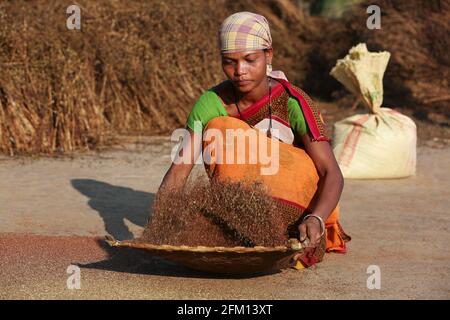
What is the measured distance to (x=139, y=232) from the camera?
516cm

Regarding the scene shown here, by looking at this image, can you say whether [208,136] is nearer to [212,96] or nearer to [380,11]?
[212,96]

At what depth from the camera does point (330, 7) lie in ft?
46.8

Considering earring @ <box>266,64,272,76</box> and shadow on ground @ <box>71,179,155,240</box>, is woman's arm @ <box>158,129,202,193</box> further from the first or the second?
shadow on ground @ <box>71,179,155,240</box>

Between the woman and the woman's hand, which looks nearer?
the woman's hand

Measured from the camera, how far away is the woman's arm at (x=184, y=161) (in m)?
4.30

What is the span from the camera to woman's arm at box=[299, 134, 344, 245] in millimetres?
3984

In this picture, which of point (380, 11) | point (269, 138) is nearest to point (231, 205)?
point (269, 138)

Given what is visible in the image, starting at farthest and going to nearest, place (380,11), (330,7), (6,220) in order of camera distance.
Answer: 1. (330,7)
2. (380,11)
3. (6,220)

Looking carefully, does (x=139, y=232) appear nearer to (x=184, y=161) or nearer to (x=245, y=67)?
(x=184, y=161)

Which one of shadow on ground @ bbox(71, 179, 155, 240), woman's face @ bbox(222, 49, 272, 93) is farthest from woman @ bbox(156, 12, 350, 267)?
shadow on ground @ bbox(71, 179, 155, 240)

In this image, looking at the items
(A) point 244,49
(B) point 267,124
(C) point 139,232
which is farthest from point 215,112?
(C) point 139,232

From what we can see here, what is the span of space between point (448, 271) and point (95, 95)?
4.60m

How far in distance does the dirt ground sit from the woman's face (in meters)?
0.45

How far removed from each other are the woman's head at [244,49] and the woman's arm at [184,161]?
0.34 meters
